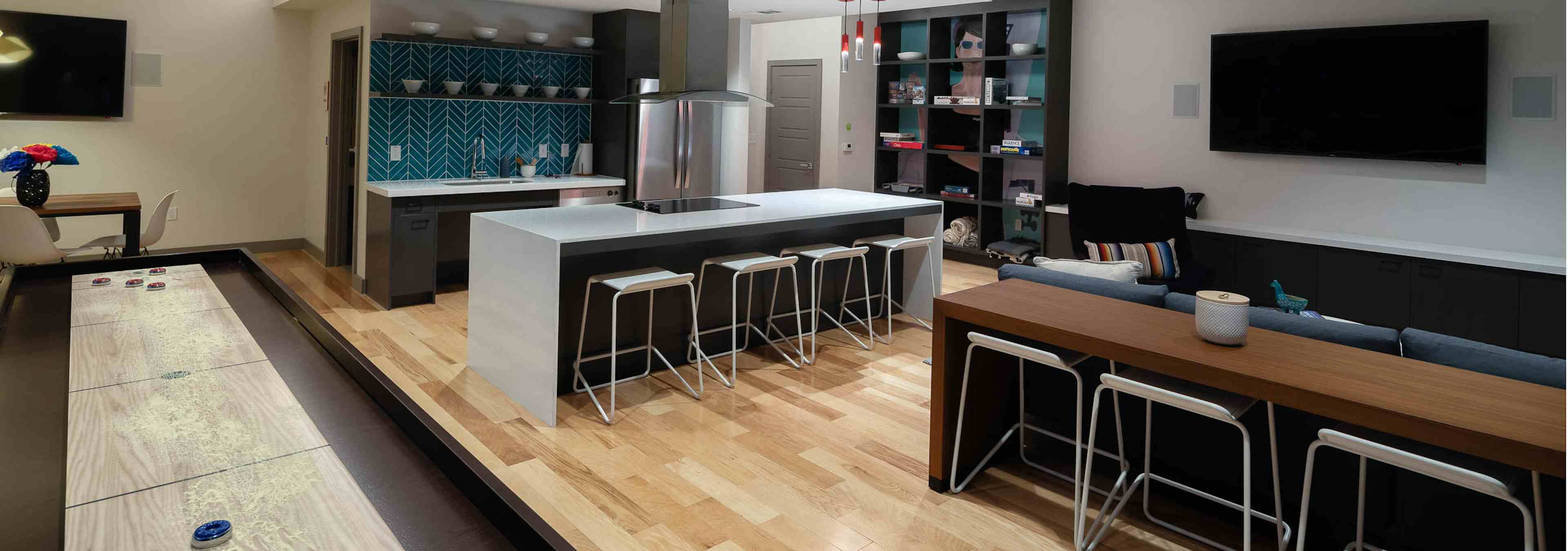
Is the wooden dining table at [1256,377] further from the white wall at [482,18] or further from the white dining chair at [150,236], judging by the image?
the white dining chair at [150,236]

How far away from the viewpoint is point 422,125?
629 cm

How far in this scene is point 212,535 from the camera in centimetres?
115

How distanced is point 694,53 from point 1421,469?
3549mm

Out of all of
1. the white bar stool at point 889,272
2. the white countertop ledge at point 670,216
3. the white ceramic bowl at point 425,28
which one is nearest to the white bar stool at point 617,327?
the white countertop ledge at point 670,216

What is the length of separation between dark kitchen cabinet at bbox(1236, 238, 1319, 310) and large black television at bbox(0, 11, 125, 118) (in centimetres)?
782

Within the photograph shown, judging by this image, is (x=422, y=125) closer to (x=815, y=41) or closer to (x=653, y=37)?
(x=653, y=37)

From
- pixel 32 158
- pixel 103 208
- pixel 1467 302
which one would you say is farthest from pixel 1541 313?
pixel 32 158

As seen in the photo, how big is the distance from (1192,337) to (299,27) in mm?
7086

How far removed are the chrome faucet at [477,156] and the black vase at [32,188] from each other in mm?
2423

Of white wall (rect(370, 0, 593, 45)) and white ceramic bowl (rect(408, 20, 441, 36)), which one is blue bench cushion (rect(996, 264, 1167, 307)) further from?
white wall (rect(370, 0, 593, 45))

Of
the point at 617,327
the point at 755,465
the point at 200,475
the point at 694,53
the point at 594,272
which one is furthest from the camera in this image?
the point at 694,53

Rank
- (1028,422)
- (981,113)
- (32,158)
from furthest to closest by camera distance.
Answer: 1. (981,113)
2. (32,158)
3. (1028,422)

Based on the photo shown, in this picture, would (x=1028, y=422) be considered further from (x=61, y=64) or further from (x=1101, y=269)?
(x=61, y=64)

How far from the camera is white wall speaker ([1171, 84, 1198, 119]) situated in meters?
6.22
